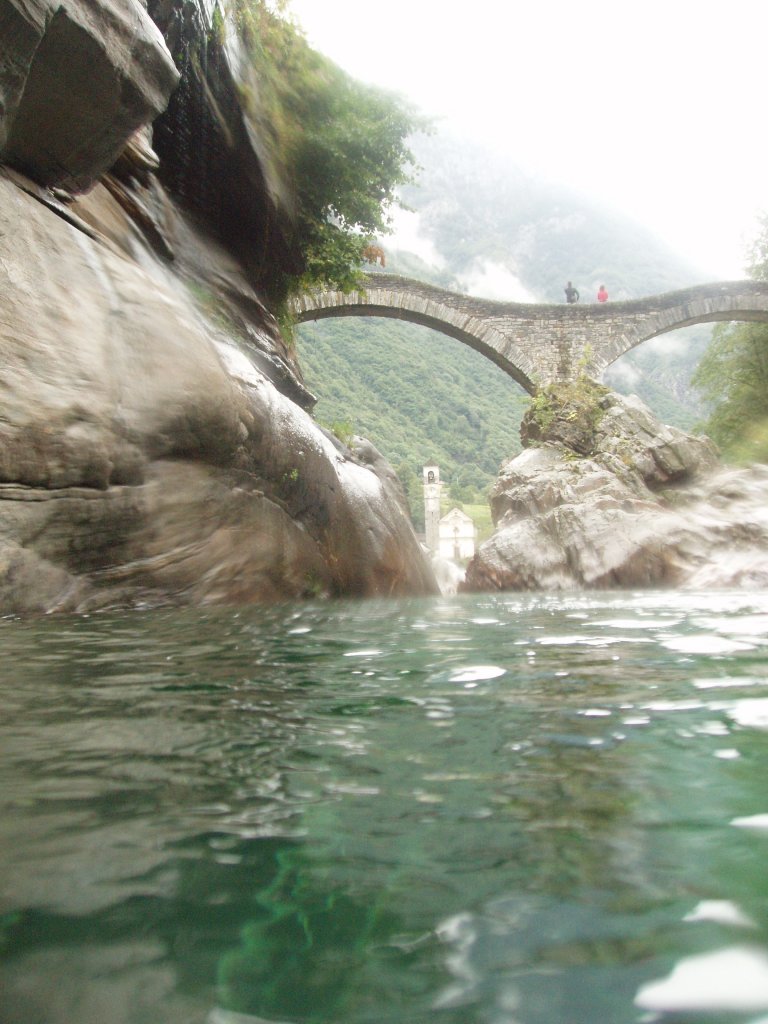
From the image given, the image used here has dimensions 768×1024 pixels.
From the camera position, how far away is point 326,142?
827 cm

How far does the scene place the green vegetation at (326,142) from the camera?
25.2ft

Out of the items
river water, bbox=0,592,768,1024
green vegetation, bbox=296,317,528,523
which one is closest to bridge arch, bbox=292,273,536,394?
river water, bbox=0,592,768,1024

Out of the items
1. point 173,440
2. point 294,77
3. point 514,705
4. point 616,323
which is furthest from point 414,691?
point 616,323

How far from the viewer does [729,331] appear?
2666 centimetres

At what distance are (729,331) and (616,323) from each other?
7.47 m

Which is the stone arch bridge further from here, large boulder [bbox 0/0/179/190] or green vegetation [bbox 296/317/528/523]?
green vegetation [bbox 296/317/528/523]

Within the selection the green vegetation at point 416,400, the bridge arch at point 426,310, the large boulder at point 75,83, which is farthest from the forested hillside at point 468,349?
the large boulder at point 75,83

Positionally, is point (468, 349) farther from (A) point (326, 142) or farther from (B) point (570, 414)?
(A) point (326, 142)

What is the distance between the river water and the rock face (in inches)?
237

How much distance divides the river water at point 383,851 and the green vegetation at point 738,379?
20851 mm

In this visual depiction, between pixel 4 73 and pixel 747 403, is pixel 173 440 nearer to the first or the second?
pixel 4 73

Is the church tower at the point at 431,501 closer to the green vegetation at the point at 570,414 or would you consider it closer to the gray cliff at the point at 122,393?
the green vegetation at the point at 570,414

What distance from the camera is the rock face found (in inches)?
309

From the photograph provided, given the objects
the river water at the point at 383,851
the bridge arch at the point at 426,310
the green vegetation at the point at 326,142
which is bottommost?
the river water at the point at 383,851
